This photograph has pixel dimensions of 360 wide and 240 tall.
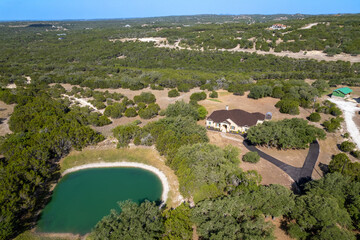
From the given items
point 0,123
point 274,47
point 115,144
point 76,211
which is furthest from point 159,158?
point 274,47

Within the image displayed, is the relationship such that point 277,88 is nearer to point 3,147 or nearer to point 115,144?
point 115,144

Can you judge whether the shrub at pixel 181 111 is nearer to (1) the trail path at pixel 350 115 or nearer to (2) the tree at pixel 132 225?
(2) the tree at pixel 132 225

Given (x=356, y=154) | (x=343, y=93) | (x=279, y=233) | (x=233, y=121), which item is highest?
(x=343, y=93)

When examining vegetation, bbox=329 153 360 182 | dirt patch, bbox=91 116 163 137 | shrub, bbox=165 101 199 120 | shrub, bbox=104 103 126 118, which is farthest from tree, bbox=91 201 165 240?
shrub, bbox=104 103 126 118

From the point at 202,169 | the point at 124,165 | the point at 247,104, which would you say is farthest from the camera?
the point at 247,104

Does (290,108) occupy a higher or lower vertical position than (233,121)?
higher

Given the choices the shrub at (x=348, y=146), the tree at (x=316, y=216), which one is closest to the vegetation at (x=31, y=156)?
the tree at (x=316, y=216)

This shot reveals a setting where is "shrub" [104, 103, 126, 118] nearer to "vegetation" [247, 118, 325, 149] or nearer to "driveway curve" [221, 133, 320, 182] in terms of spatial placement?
"driveway curve" [221, 133, 320, 182]

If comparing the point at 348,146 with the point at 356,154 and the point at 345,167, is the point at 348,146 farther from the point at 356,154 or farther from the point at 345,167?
the point at 345,167

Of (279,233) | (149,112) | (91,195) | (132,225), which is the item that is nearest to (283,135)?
(279,233)

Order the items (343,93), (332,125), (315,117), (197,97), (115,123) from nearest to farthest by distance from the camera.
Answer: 1. (332,125)
2. (315,117)
3. (115,123)
4. (343,93)
5. (197,97)
